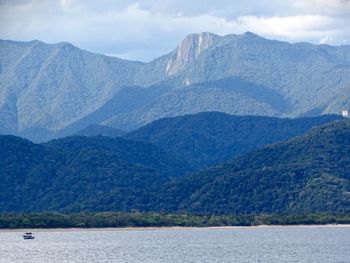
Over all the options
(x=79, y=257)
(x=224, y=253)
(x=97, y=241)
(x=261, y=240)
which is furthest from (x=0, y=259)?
(x=261, y=240)

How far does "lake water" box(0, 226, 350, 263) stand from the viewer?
482 ft

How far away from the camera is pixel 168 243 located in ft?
596

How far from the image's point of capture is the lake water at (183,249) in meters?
147

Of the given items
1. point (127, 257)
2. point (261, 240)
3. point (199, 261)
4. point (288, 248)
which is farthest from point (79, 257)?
point (261, 240)

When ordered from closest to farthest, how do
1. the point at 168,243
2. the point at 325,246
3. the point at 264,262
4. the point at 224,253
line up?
1. the point at 264,262
2. the point at 224,253
3. the point at 325,246
4. the point at 168,243

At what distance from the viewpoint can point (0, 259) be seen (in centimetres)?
14488

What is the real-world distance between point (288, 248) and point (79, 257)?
34.0 meters

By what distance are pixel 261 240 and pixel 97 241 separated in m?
28.0

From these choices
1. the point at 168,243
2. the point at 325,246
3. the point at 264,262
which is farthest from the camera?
the point at 168,243

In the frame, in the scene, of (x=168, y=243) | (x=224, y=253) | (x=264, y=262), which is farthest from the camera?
(x=168, y=243)

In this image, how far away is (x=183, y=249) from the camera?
544 ft

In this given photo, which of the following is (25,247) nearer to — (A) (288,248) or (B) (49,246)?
(B) (49,246)

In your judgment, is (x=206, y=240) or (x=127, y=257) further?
(x=206, y=240)

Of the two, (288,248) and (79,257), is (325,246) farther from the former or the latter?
(79,257)
